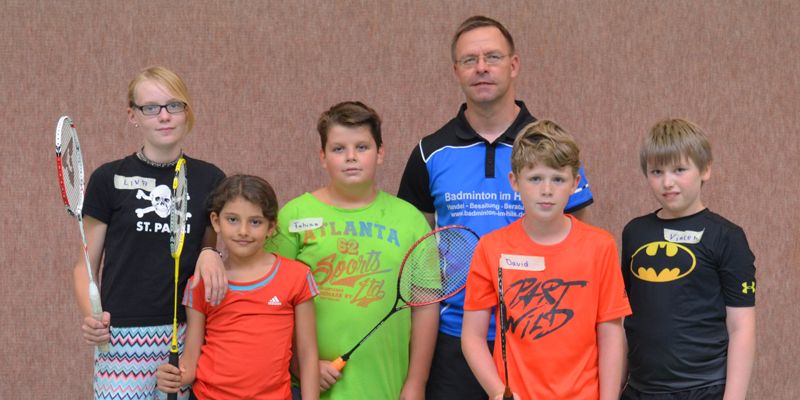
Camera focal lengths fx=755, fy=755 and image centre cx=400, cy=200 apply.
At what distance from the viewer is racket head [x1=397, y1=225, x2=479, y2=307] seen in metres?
2.76

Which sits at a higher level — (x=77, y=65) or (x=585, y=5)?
(x=585, y=5)

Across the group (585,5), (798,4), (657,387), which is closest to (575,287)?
(657,387)

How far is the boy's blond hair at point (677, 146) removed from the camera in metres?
2.66

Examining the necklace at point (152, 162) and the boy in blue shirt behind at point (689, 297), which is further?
the necklace at point (152, 162)

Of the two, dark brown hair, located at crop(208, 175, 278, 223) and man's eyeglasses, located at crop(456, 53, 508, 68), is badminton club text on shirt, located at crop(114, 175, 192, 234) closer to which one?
dark brown hair, located at crop(208, 175, 278, 223)

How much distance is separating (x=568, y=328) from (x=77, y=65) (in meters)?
2.92

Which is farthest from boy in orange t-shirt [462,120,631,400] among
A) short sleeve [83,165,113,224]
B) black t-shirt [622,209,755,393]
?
short sleeve [83,165,113,224]

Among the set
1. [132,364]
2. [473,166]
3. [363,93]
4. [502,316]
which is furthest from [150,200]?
[363,93]

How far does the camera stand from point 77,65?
3947 millimetres

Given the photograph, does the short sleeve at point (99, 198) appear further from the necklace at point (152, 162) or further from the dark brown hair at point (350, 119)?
the dark brown hair at point (350, 119)

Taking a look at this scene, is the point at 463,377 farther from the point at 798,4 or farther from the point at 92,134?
the point at 798,4

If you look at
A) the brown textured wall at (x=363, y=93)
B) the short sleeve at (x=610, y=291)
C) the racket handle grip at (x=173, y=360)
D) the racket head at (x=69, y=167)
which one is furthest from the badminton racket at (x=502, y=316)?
the brown textured wall at (x=363, y=93)

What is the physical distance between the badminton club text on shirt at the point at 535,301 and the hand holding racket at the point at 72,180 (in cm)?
134

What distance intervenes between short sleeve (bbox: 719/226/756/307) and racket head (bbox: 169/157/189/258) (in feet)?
6.09
